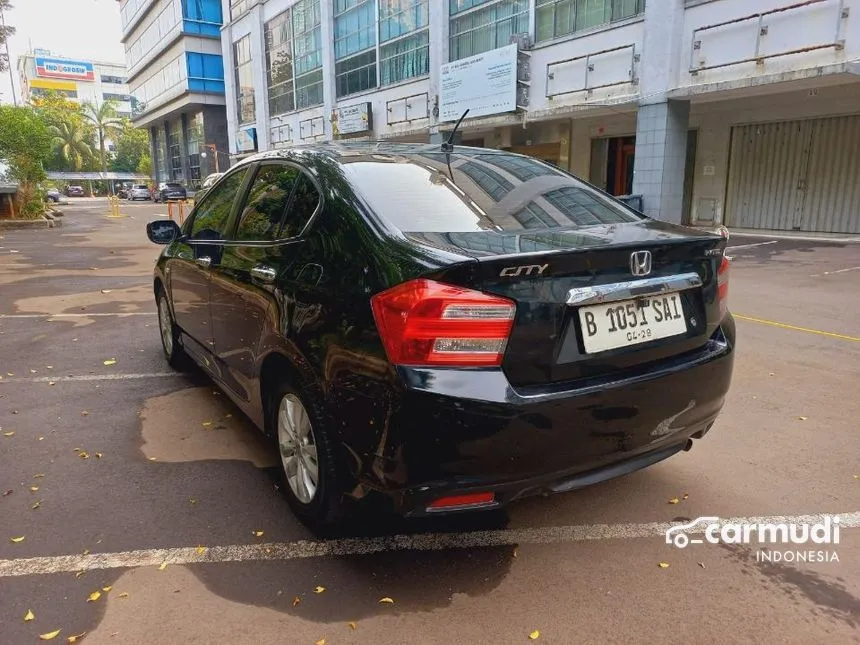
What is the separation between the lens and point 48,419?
4043 millimetres

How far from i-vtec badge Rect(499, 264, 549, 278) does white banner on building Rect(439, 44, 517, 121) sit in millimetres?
18158

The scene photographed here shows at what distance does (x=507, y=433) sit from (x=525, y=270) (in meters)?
0.55

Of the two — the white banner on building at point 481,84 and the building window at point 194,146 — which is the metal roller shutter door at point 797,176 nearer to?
the white banner on building at point 481,84

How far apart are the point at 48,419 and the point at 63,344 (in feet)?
7.07

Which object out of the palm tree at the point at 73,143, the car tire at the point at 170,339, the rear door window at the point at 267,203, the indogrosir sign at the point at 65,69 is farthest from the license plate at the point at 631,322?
the indogrosir sign at the point at 65,69

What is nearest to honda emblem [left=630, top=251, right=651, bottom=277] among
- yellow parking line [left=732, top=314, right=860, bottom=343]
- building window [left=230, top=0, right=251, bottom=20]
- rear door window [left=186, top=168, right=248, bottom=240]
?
rear door window [left=186, top=168, right=248, bottom=240]

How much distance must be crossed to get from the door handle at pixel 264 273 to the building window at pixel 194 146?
172 feet

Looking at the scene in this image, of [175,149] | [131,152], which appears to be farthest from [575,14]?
[131,152]

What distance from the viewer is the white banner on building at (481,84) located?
1891cm

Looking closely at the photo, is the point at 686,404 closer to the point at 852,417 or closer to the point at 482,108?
the point at 852,417

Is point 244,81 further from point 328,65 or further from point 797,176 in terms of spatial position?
point 797,176

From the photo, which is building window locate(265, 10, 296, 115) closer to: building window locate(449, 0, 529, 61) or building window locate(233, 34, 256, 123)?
building window locate(233, 34, 256, 123)

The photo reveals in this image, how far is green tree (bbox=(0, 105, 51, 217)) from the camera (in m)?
20.3

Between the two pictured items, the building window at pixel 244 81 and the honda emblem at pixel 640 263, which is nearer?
the honda emblem at pixel 640 263
